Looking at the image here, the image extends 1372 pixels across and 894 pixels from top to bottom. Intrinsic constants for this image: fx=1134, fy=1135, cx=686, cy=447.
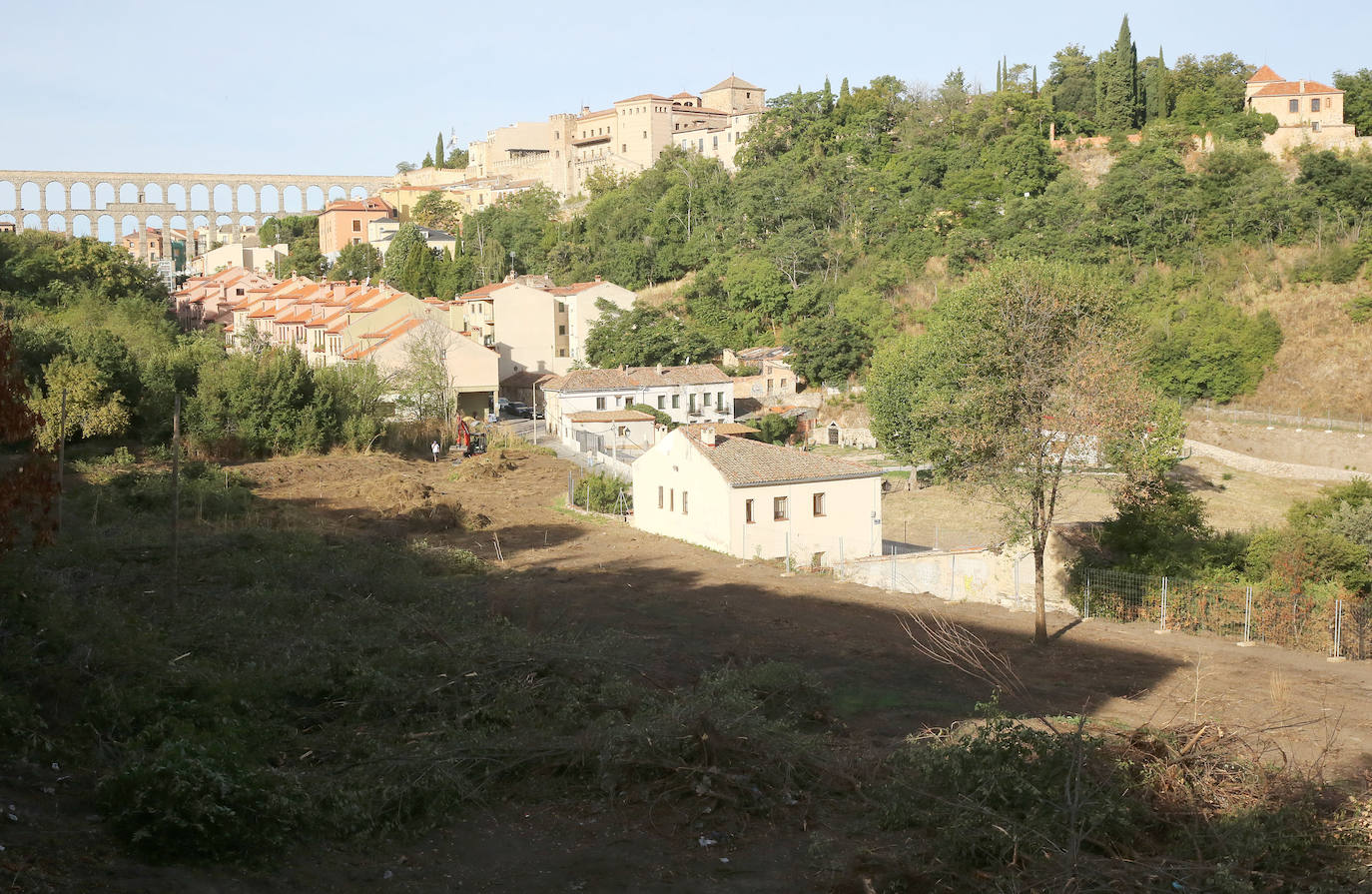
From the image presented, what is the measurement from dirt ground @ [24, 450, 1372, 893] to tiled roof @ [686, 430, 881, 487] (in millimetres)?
2198

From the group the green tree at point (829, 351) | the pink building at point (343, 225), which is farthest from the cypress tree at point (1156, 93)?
the pink building at point (343, 225)

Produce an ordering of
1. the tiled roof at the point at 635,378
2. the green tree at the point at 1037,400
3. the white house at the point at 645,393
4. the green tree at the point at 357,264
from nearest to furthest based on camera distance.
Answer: the green tree at the point at 1037,400 < the white house at the point at 645,393 < the tiled roof at the point at 635,378 < the green tree at the point at 357,264

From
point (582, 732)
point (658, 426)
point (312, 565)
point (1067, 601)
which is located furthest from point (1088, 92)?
point (582, 732)

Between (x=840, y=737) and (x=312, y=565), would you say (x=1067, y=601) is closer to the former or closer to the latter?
(x=840, y=737)

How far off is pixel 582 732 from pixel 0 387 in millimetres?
6996

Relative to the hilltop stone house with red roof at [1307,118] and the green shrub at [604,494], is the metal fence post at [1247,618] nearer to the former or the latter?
the green shrub at [604,494]

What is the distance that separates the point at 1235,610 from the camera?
19.0m

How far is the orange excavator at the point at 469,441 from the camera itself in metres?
45.9

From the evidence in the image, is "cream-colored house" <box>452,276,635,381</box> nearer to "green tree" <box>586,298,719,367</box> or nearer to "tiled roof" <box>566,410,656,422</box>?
"green tree" <box>586,298,719,367</box>

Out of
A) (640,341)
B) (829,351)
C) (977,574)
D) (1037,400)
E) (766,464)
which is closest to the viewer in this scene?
(1037,400)

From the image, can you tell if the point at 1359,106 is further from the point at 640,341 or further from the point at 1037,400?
the point at 1037,400

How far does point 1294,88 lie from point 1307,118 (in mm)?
2184

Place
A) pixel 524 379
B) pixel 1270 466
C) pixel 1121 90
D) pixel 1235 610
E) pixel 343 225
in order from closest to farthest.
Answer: pixel 1235 610, pixel 1270 466, pixel 524 379, pixel 1121 90, pixel 343 225

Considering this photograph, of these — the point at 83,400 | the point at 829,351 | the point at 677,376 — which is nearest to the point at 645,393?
the point at 677,376
